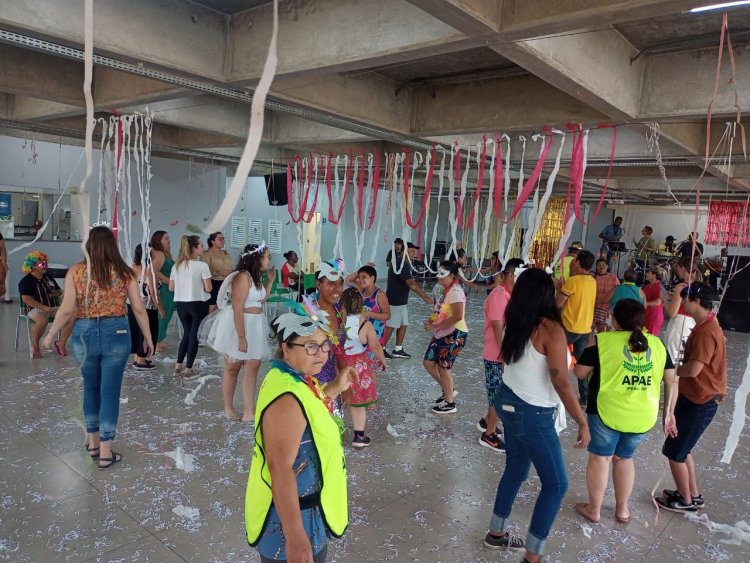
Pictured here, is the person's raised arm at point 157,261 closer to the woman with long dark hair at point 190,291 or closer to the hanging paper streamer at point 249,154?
the woman with long dark hair at point 190,291

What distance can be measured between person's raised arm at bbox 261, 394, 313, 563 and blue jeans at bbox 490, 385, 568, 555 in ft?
4.08

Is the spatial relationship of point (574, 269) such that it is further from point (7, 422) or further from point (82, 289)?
point (7, 422)

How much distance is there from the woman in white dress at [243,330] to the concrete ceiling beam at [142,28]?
1508 mm

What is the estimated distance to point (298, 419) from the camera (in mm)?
1381

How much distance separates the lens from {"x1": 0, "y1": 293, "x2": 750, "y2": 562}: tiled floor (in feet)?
8.07

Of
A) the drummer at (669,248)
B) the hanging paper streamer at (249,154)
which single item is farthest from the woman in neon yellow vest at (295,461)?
the drummer at (669,248)

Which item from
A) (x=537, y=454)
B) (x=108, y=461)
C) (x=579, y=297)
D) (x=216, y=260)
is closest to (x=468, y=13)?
(x=537, y=454)

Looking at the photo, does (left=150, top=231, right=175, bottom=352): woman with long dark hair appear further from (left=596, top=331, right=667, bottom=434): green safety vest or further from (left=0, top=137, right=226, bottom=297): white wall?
(left=596, top=331, right=667, bottom=434): green safety vest

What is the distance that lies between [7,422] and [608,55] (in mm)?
5204

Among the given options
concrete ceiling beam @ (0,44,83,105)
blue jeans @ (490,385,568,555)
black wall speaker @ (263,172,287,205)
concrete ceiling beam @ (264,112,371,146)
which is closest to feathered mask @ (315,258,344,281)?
blue jeans @ (490,385,568,555)

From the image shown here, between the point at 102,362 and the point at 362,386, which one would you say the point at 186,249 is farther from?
the point at 362,386

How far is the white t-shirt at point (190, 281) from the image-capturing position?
4898 mm

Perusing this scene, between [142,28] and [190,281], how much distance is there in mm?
2293

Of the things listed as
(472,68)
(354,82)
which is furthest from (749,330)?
(354,82)
